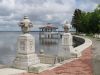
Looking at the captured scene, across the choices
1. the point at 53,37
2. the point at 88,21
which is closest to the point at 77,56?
the point at 88,21

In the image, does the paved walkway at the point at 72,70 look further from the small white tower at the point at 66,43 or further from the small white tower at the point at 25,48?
the small white tower at the point at 66,43

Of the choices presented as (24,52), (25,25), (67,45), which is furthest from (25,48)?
(67,45)

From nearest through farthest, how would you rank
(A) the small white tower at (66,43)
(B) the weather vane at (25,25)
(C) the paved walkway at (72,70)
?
(C) the paved walkway at (72,70) < (B) the weather vane at (25,25) < (A) the small white tower at (66,43)

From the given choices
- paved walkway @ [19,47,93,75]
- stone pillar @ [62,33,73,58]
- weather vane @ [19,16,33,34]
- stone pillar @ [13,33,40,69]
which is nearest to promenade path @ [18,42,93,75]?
paved walkway @ [19,47,93,75]

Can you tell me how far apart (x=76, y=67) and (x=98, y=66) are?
52.0 inches

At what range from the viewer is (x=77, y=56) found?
1844 centimetres

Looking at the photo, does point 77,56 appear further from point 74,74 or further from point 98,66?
point 74,74

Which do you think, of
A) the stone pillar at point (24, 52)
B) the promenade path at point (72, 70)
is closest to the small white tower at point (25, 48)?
the stone pillar at point (24, 52)

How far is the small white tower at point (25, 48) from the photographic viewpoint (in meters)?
14.9

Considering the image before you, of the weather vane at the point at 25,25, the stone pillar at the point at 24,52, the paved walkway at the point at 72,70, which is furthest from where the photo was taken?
the weather vane at the point at 25,25


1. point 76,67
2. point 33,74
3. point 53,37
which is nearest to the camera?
point 33,74

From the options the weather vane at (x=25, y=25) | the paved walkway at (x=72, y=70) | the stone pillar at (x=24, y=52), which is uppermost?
the weather vane at (x=25, y=25)

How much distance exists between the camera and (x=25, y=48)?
14.9 meters

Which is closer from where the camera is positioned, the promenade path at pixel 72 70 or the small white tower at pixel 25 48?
the promenade path at pixel 72 70
